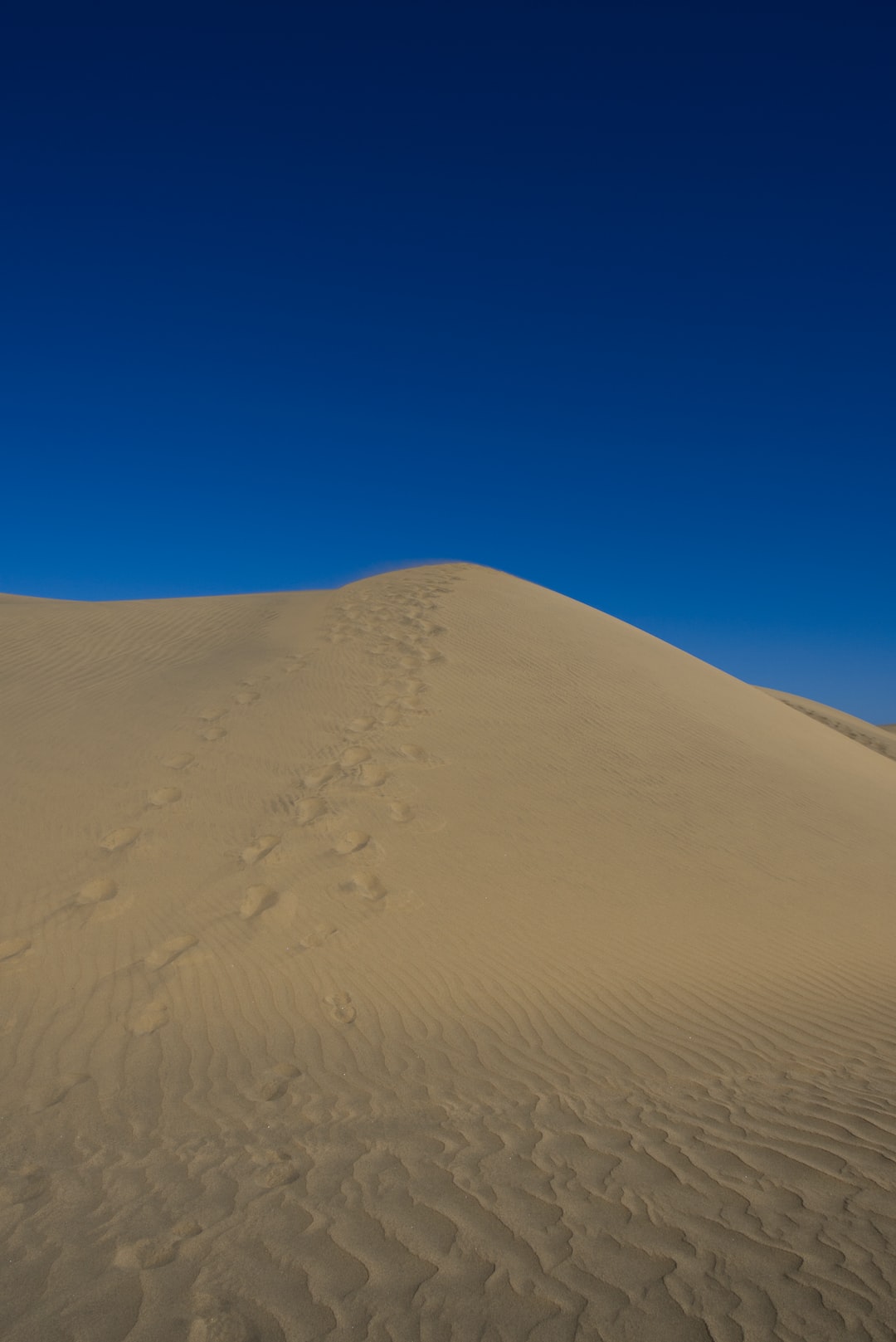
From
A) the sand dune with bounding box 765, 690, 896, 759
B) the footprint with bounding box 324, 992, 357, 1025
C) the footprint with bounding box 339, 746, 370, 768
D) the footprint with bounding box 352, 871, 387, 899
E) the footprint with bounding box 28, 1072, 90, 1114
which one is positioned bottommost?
the footprint with bounding box 28, 1072, 90, 1114

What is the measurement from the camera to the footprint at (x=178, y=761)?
10.3m

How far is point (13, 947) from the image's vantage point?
7.09m

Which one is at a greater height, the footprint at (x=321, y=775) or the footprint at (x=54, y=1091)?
the footprint at (x=321, y=775)

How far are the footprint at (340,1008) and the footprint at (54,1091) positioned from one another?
179 centimetres

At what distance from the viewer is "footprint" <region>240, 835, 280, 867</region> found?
8.45 m

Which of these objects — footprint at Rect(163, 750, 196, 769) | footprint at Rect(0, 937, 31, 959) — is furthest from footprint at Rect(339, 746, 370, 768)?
footprint at Rect(0, 937, 31, 959)

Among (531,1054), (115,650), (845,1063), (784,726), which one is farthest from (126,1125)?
(784,726)

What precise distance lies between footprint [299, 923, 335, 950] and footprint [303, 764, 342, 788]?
251 cm

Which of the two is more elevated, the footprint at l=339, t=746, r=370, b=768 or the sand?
the footprint at l=339, t=746, r=370, b=768

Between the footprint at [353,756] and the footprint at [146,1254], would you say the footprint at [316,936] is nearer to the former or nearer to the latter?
the footprint at [353,756]

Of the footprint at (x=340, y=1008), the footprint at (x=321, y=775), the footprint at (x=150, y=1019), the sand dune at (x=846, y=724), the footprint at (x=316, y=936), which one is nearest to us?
the footprint at (x=150, y=1019)

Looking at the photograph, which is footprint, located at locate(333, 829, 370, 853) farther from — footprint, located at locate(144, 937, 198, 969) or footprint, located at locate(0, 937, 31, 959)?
footprint, located at locate(0, 937, 31, 959)

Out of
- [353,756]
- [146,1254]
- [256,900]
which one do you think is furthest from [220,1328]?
[353,756]

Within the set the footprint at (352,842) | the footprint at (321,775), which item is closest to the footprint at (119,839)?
the footprint at (321,775)
